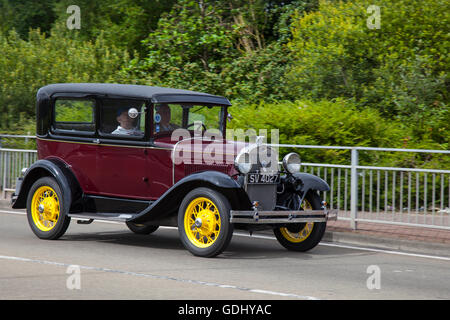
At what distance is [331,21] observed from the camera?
62.9 ft

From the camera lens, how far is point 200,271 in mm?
8039

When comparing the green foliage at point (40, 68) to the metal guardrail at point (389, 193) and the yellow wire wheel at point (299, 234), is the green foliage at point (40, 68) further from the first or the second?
the yellow wire wheel at point (299, 234)

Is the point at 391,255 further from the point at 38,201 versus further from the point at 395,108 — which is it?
the point at 395,108

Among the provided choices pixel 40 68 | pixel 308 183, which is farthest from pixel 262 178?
pixel 40 68

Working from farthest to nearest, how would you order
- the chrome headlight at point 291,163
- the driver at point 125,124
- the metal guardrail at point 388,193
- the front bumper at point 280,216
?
the metal guardrail at point 388,193 < the driver at point 125,124 < the chrome headlight at point 291,163 < the front bumper at point 280,216

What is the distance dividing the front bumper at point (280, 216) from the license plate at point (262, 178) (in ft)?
1.59

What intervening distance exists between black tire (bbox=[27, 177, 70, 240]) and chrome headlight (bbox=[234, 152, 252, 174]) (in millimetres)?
2453

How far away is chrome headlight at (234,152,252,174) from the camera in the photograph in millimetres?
8961

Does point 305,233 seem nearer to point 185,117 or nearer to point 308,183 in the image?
point 308,183

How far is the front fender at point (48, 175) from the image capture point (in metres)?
10.1

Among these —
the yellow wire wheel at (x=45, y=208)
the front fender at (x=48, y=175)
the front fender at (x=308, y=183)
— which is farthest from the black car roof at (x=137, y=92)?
the front fender at (x=308, y=183)

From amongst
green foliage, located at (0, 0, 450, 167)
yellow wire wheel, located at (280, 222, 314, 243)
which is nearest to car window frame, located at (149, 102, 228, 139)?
yellow wire wheel, located at (280, 222, 314, 243)

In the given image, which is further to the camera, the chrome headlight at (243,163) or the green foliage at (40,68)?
the green foliage at (40,68)
